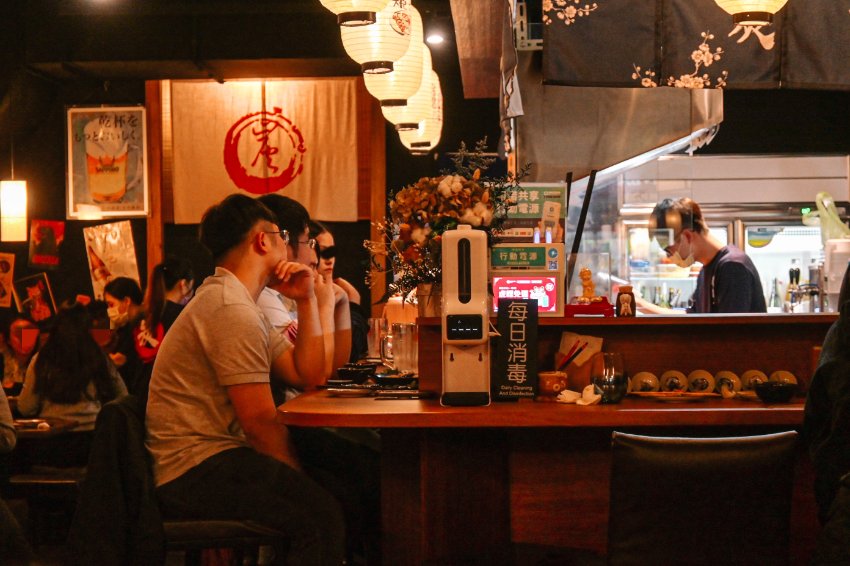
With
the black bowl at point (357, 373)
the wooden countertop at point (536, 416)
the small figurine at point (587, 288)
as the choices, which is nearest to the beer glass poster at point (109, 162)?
the black bowl at point (357, 373)

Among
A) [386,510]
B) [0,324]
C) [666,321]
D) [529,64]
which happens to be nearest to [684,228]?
[529,64]

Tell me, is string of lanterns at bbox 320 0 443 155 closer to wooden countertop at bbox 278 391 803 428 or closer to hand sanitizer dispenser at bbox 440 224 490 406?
hand sanitizer dispenser at bbox 440 224 490 406

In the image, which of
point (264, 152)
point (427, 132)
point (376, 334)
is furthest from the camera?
point (264, 152)

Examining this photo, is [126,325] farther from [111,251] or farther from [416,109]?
[416,109]

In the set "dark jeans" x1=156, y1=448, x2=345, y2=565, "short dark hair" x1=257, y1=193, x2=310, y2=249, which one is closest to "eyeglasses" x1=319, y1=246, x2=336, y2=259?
"short dark hair" x1=257, y1=193, x2=310, y2=249

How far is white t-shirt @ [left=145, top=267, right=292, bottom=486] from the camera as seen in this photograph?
280 centimetres

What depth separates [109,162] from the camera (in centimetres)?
875

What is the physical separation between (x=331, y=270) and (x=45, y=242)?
5.02 metres

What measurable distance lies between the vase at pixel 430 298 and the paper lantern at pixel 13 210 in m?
5.87

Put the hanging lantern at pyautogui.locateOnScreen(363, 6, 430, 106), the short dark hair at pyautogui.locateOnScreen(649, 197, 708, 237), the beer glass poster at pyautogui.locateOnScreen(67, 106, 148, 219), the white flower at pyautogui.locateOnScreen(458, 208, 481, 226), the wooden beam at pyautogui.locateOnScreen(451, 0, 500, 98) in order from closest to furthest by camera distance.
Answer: the white flower at pyautogui.locateOnScreen(458, 208, 481, 226)
the short dark hair at pyautogui.locateOnScreen(649, 197, 708, 237)
the hanging lantern at pyautogui.locateOnScreen(363, 6, 430, 106)
the wooden beam at pyautogui.locateOnScreen(451, 0, 500, 98)
the beer glass poster at pyautogui.locateOnScreen(67, 106, 148, 219)

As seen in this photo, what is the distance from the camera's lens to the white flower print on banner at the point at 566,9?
349cm

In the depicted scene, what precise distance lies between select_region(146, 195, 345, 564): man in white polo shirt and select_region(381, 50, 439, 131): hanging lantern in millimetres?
3155

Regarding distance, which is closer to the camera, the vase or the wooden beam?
the vase

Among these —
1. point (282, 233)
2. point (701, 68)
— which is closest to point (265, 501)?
point (282, 233)
